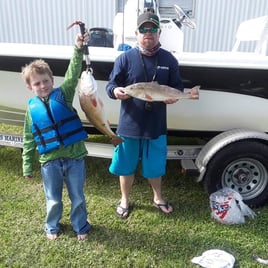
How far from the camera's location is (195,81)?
133 inches

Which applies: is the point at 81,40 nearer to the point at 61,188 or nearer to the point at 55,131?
the point at 55,131

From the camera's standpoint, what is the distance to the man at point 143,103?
2.81 metres

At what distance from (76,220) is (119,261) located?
52 cm

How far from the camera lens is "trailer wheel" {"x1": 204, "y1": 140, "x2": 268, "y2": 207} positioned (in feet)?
10.9

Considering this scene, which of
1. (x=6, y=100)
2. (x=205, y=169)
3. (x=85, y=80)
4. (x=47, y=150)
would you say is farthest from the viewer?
(x=6, y=100)

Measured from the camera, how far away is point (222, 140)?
3.35 meters

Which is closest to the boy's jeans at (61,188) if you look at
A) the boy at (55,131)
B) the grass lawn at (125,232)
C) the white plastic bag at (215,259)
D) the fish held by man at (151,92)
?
the boy at (55,131)

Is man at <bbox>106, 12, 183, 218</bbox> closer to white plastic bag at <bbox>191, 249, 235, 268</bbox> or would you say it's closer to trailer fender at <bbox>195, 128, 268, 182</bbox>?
trailer fender at <bbox>195, 128, 268, 182</bbox>

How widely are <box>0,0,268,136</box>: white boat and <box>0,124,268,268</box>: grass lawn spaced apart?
784 mm

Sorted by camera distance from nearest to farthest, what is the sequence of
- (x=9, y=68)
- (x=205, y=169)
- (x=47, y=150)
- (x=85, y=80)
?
1. (x=85, y=80)
2. (x=47, y=150)
3. (x=205, y=169)
4. (x=9, y=68)

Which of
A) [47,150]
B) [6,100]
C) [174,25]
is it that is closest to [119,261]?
[47,150]

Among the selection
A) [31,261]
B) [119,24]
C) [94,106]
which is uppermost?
[119,24]

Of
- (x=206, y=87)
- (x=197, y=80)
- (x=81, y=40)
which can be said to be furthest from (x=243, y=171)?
(x=81, y=40)

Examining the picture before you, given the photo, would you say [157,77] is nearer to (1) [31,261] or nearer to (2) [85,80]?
(2) [85,80]
